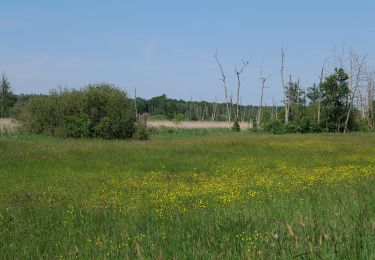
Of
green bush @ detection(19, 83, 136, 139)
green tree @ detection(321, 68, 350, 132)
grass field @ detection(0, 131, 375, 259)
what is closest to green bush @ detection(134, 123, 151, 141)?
green bush @ detection(19, 83, 136, 139)

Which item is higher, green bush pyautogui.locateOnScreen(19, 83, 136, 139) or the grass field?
green bush pyautogui.locateOnScreen(19, 83, 136, 139)

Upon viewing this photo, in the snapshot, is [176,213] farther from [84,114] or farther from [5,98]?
[5,98]

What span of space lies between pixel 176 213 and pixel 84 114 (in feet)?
99.1

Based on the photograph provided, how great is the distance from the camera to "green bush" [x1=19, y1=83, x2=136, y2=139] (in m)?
36.3

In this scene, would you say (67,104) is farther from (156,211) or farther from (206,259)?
(206,259)

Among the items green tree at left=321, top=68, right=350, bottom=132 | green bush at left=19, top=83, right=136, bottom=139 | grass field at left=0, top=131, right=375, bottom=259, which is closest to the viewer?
grass field at left=0, top=131, right=375, bottom=259

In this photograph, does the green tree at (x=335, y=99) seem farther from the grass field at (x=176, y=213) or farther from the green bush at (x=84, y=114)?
the grass field at (x=176, y=213)

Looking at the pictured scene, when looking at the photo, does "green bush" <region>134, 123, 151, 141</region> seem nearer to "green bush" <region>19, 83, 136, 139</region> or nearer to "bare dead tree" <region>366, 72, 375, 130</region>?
"green bush" <region>19, 83, 136, 139</region>

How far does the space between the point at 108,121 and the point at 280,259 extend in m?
33.9

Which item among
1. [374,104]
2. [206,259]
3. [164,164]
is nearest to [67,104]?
[164,164]

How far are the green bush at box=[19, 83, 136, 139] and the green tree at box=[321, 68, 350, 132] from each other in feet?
89.1

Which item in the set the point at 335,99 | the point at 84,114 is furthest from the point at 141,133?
the point at 335,99

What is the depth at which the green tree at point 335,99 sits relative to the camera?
5341 cm

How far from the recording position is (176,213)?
7.32 meters
